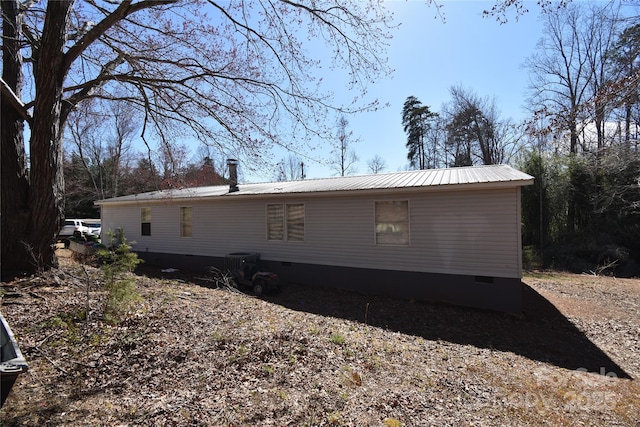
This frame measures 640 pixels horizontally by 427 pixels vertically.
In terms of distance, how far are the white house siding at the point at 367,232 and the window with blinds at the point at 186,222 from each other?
0.64 feet

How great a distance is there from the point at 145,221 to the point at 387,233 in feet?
35.8

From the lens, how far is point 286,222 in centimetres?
1121

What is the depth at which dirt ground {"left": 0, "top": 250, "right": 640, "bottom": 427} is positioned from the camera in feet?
9.95

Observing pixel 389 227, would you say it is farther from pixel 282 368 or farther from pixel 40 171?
pixel 40 171

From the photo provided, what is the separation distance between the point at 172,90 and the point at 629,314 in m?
11.2

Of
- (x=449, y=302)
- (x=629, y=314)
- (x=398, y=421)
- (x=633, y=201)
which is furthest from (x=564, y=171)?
(x=398, y=421)

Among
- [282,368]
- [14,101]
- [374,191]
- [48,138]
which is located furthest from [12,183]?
[374,191]

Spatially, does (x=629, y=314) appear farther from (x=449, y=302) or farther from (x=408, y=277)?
(x=408, y=277)

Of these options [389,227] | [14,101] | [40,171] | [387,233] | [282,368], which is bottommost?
[282,368]

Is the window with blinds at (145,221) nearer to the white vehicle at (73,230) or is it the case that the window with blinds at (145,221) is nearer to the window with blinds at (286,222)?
the window with blinds at (286,222)

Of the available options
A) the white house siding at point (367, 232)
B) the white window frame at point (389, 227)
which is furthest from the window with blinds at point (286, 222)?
the white window frame at point (389, 227)

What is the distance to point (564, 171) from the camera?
17.2 meters

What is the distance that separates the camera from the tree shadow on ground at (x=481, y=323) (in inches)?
230

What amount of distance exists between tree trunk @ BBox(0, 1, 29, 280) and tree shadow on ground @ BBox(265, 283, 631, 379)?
5.15 metres
